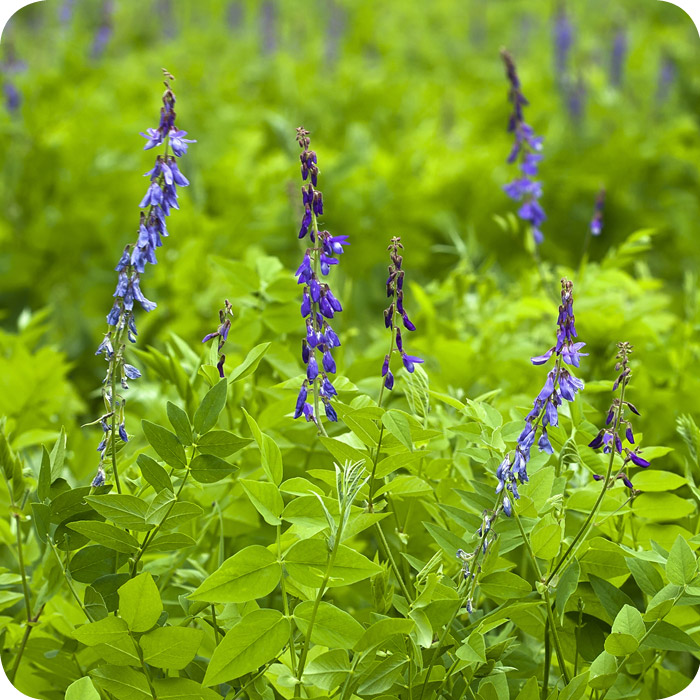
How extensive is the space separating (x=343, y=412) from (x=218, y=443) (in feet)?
0.54

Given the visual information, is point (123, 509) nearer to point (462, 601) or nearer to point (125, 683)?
point (125, 683)

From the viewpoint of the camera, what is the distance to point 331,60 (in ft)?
18.1

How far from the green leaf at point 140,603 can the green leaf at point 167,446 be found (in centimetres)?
15

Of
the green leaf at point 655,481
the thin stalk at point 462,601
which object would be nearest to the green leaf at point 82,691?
the thin stalk at point 462,601

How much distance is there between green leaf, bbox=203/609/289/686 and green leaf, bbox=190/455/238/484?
19 cm

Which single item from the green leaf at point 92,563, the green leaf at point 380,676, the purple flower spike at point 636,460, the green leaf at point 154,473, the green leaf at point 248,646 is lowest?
the green leaf at point 380,676

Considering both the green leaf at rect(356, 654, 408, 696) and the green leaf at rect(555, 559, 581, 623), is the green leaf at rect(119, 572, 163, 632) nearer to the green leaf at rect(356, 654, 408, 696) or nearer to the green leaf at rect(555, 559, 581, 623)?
the green leaf at rect(356, 654, 408, 696)

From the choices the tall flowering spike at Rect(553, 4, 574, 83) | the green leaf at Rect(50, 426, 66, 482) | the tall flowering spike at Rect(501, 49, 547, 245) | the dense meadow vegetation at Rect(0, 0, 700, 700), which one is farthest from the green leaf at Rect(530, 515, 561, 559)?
the tall flowering spike at Rect(553, 4, 574, 83)

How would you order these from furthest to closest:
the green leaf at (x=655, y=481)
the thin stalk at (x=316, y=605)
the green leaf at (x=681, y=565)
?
the green leaf at (x=655, y=481) → the green leaf at (x=681, y=565) → the thin stalk at (x=316, y=605)

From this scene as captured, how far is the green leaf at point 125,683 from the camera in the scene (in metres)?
1.14

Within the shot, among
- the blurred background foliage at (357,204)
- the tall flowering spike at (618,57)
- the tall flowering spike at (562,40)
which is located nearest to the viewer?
the blurred background foliage at (357,204)

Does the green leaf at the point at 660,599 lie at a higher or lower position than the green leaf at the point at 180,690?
lower

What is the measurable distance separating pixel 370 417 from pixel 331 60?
4.76 m

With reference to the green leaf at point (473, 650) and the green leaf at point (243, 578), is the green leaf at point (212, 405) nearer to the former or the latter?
the green leaf at point (243, 578)
